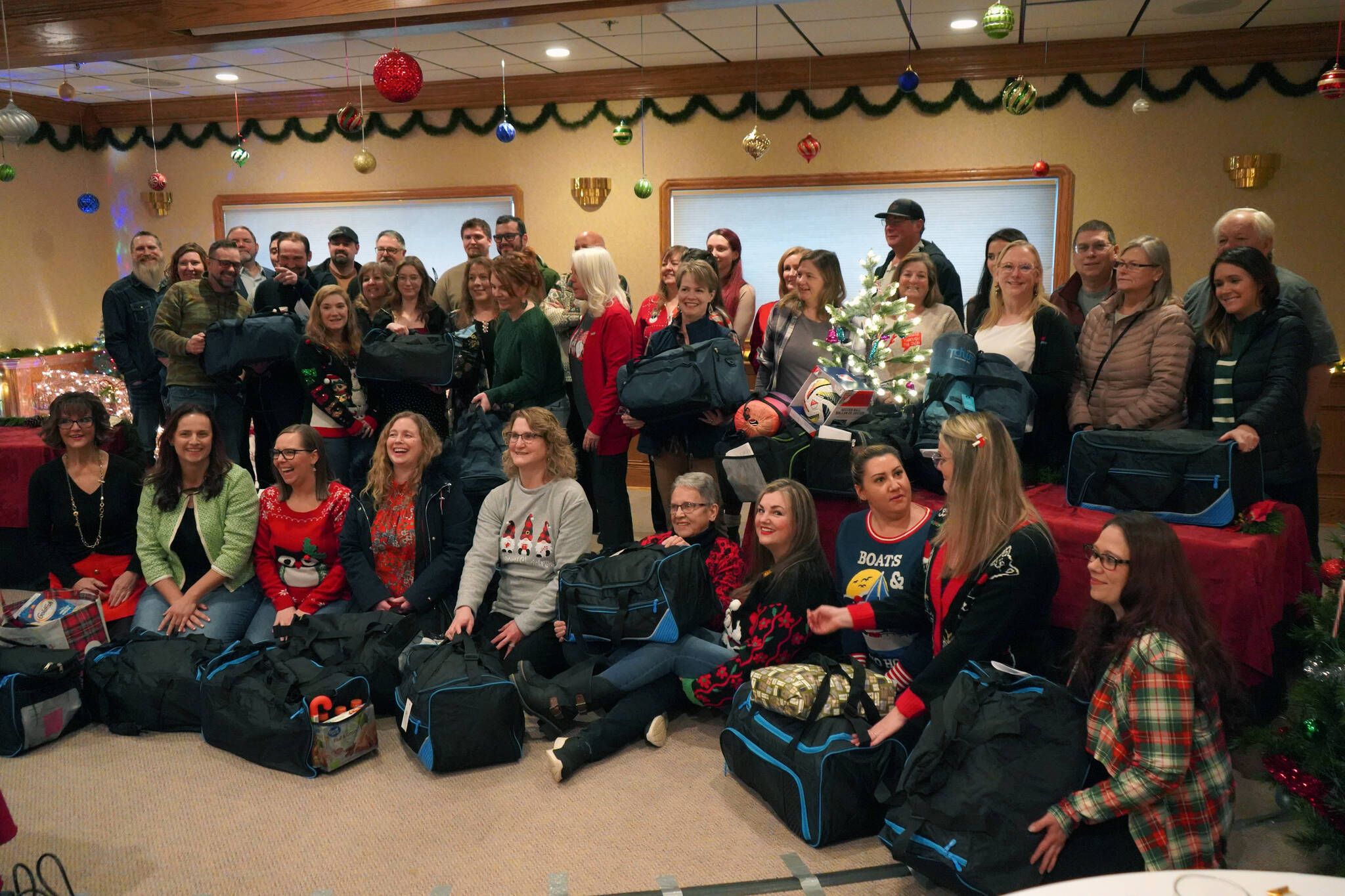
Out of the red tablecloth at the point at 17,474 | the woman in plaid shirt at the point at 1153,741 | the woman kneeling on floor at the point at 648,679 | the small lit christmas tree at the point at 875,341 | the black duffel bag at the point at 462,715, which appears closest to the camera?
the woman in plaid shirt at the point at 1153,741

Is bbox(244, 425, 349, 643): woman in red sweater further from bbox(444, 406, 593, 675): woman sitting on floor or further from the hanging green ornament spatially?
the hanging green ornament

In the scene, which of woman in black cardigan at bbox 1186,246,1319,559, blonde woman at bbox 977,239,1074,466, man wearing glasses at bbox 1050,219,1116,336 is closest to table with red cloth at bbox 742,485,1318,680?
woman in black cardigan at bbox 1186,246,1319,559

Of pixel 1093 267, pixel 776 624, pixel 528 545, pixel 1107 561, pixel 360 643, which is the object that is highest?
pixel 1093 267

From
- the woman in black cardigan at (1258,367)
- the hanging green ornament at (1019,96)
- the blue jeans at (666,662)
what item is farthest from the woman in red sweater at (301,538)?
the hanging green ornament at (1019,96)

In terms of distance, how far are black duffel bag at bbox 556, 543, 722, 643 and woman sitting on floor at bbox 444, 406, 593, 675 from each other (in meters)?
0.18

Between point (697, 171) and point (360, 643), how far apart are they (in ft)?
16.3

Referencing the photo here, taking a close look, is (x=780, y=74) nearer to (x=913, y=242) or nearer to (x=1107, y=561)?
(x=913, y=242)

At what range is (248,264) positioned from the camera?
6207 millimetres

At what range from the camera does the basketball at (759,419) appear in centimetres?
362

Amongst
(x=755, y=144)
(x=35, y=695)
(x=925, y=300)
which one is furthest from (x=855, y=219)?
(x=35, y=695)

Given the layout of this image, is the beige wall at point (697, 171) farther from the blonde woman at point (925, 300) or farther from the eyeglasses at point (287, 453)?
the eyeglasses at point (287, 453)

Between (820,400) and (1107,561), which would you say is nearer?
(1107,561)

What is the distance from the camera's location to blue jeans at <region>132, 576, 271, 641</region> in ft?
12.2

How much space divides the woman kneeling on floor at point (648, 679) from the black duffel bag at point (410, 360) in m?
1.33
